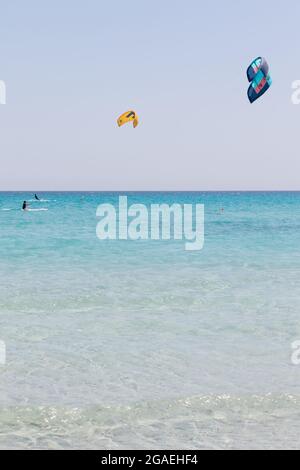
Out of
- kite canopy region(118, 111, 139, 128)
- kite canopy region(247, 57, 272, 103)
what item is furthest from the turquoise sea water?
kite canopy region(118, 111, 139, 128)

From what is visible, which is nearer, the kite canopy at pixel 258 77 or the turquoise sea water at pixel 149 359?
the turquoise sea water at pixel 149 359

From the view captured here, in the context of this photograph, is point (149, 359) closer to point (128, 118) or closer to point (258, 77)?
point (258, 77)

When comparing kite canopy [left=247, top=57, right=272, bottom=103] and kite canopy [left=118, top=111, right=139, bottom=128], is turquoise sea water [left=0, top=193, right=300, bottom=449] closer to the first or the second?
kite canopy [left=247, top=57, right=272, bottom=103]

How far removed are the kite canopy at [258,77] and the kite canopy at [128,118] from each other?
5.96 metres

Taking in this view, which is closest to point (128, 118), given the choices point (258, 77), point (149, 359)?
point (258, 77)

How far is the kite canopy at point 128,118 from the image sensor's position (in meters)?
25.3

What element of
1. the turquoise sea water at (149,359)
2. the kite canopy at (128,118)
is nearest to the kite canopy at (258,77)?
the kite canopy at (128,118)

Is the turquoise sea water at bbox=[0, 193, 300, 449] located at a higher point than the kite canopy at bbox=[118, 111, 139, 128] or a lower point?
lower

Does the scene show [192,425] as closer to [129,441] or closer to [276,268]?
[129,441]

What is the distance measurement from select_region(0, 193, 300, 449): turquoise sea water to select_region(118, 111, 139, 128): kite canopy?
12.5m

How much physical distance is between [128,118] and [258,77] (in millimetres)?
6868

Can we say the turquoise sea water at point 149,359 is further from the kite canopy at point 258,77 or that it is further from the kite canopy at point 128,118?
the kite canopy at point 128,118

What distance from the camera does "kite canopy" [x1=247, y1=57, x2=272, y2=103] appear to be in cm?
2111
